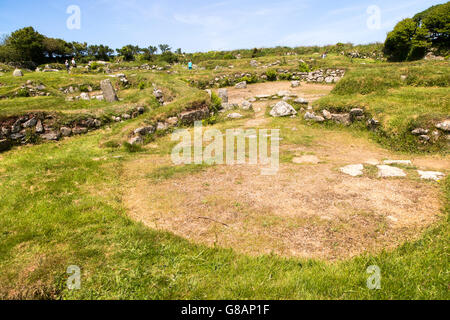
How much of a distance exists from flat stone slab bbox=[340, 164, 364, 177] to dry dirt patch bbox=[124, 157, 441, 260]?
1.03 feet

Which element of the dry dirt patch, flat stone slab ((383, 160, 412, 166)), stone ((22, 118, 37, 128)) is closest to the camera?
the dry dirt patch

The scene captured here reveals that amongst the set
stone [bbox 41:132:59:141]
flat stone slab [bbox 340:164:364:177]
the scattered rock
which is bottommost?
flat stone slab [bbox 340:164:364:177]

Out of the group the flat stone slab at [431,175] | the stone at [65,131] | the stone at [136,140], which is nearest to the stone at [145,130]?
the stone at [136,140]

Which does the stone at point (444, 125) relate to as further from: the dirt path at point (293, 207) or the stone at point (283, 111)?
the stone at point (283, 111)

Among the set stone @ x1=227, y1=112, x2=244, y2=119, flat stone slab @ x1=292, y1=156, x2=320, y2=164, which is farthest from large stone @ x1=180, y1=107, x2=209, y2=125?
flat stone slab @ x1=292, y1=156, x2=320, y2=164

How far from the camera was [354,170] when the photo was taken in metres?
7.46

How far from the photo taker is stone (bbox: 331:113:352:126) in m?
12.6

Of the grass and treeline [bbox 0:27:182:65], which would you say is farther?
treeline [bbox 0:27:182:65]

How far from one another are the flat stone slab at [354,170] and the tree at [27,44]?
52029 millimetres

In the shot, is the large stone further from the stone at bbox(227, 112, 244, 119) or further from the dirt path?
the dirt path

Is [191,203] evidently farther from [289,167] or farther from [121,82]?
[121,82]
